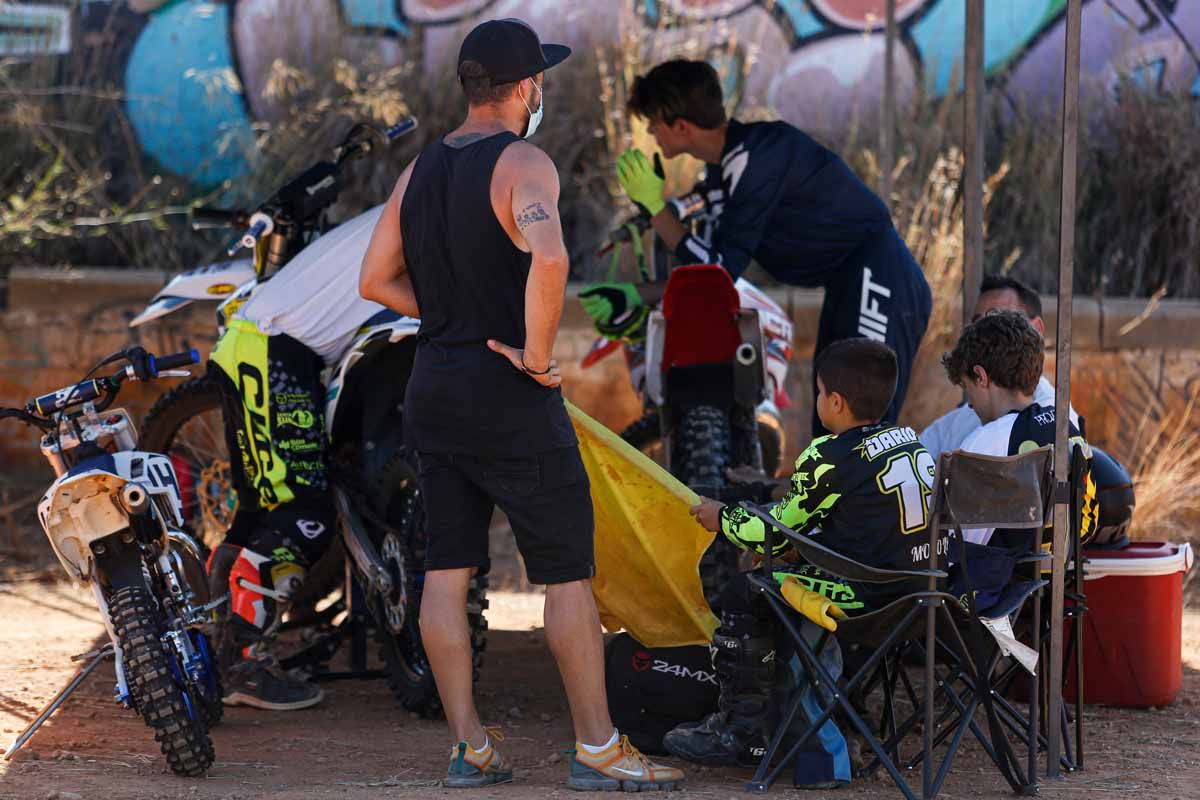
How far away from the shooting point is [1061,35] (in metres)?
10.0

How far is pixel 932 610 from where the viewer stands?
3650 mm

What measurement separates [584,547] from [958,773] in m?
1.20

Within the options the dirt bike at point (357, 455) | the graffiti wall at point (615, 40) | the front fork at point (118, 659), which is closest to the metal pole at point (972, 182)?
the dirt bike at point (357, 455)

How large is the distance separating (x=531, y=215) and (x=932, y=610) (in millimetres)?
1321

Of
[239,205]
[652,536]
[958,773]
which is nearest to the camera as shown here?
[958,773]

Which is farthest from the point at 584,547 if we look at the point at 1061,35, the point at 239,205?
the point at 1061,35

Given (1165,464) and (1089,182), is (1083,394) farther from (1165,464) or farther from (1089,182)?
(1089,182)

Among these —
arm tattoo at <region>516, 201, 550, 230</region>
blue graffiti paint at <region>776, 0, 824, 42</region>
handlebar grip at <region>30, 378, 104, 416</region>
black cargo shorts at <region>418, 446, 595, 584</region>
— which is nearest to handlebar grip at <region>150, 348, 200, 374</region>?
handlebar grip at <region>30, 378, 104, 416</region>

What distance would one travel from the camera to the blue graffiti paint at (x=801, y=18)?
10180mm

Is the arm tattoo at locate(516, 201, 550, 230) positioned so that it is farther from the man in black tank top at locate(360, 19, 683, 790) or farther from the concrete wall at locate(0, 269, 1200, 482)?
the concrete wall at locate(0, 269, 1200, 482)

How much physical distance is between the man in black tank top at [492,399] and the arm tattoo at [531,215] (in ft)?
0.08

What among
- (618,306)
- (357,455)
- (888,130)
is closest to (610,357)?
(888,130)

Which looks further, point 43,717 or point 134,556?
point 43,717

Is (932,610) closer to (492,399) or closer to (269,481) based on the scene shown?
(492,399)
